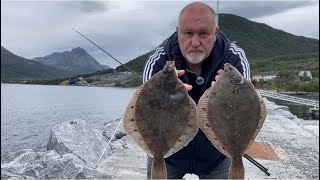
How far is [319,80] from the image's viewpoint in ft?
316

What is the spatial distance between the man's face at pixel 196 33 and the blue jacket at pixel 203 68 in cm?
36

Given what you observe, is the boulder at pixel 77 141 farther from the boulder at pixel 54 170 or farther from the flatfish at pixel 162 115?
the flatfish at pixel 162 115

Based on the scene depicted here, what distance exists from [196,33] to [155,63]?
0.70 metres

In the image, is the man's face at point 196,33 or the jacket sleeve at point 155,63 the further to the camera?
the jacket sleeve at point 155,63

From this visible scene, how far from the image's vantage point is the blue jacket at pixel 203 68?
4.03 m

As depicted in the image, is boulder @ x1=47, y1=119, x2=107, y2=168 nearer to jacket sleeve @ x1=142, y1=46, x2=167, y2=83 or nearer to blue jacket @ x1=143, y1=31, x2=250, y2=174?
blue jacket @ x1=143, y1=31, x2=250, y2=174

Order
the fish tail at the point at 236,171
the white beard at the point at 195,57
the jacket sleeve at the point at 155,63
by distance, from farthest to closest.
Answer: the jacket sleeve at the point at 155,63, the white beard at the point at 195,57, the fish tail at the point at 236,171

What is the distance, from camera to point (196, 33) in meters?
3.53

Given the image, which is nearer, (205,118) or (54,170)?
(205,118)

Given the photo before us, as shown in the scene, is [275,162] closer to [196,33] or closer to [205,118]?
[196,33]

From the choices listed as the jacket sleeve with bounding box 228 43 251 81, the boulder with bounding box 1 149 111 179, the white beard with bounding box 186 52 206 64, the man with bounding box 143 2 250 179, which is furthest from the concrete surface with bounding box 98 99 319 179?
the white beard with bounding box 186 52 206 64

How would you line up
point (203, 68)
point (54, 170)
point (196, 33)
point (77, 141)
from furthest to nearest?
point (77, 141) → point (54, 170) → point (203, 68) → point (196, 33)

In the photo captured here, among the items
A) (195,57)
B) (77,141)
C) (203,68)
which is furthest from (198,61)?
(77,141)

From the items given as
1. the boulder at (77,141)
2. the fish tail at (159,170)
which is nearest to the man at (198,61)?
the fish tail at (159,170)
